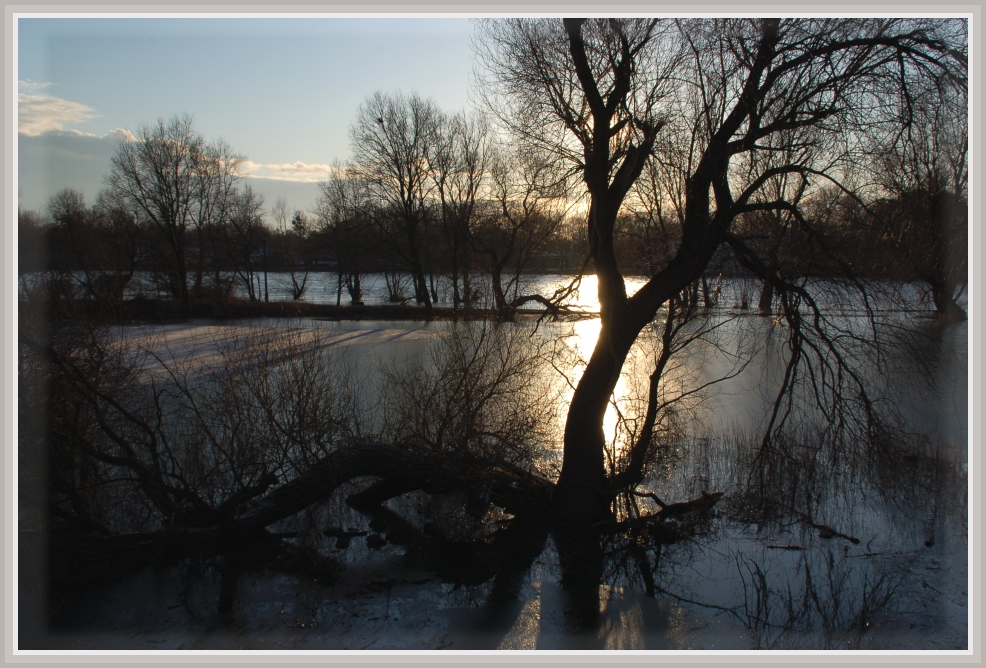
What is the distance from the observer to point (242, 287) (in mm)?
34812

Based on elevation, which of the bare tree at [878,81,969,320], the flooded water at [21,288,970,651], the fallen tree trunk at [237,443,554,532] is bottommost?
the flooded water at [21,288,970,651]

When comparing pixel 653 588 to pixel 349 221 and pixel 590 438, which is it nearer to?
pixel 590 438

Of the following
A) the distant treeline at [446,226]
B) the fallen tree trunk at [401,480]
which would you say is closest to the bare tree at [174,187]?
the distant treeline at [446,226]

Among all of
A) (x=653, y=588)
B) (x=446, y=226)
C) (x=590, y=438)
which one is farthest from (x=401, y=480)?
(x=446, y=226)

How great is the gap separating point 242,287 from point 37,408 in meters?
30.3

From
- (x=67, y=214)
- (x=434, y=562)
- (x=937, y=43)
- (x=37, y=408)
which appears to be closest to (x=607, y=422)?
(x=434, y=562)

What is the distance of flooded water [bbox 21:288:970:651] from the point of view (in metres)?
5.35

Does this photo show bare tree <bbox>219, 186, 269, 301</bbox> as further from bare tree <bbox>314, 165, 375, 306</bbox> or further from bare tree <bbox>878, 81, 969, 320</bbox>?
bare tree <bbox>878, 81, 969, 320</bbox>

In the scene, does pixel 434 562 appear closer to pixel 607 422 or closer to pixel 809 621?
pixel 809 621

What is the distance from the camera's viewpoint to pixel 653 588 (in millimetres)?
6348

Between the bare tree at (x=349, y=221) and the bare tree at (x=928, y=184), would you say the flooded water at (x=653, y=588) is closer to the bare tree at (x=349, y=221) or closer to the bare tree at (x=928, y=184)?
the bare tree at (x=928, y=184)

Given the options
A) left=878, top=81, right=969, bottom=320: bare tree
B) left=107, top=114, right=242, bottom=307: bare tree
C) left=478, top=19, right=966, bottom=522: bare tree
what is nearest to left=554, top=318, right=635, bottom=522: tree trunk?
left=478, top=19, right=966, bottom=522: bare tree

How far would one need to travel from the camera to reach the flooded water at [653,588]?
211 inches

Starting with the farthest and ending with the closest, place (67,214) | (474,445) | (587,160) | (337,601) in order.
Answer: (67,214), (474,445), (587,160), (337,601)
